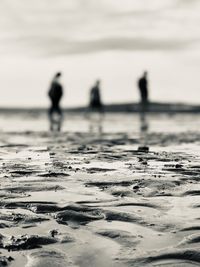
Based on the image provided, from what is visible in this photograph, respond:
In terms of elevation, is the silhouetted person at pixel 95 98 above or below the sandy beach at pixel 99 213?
above

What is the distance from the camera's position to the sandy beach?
325cm

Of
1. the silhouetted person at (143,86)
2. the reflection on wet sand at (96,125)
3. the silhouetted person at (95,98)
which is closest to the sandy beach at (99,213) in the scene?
the reflection on wet sand at (96,125)

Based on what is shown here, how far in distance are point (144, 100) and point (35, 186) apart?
29508 mm

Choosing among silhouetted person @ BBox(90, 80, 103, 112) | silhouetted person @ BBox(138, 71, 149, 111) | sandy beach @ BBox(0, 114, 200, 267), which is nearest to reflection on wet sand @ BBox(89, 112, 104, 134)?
silhouetted person @ BBox(90, 80, 103, 112)

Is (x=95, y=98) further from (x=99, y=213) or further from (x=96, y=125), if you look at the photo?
(x=99, y=213)

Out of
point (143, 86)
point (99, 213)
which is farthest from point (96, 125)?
point (99, 213)

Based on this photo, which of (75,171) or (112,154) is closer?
(75,171)

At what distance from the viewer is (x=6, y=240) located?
3.51 metres

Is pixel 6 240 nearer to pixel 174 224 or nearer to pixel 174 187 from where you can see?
pixel 174 224

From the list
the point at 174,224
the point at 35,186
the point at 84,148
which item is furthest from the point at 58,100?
the point at 174,224

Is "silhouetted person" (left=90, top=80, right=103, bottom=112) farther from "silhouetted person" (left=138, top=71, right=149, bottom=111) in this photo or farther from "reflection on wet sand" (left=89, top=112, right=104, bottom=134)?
"silhouetted person" (left=138, top=71, right=149, bottom=111)

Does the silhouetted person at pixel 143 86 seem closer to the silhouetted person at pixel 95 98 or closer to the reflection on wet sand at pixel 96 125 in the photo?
the silhouetted person at pixel 95 98

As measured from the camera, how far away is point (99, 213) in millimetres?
4418

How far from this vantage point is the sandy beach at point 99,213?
325 centimetres
